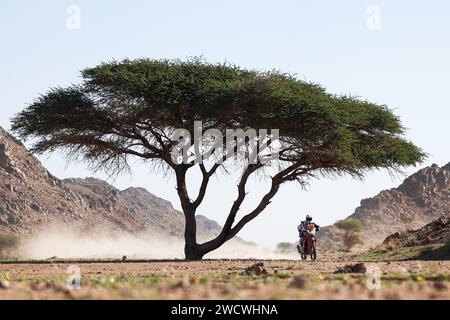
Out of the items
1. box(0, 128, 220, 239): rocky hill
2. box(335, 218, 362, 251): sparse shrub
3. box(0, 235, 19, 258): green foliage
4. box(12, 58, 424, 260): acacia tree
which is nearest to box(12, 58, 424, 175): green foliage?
box(12, 58, 424, 260): acacia tree

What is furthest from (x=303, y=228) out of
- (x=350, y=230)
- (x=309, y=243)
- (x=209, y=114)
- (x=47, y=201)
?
(x=47, y=201)

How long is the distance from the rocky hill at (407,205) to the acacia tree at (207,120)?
5564 centimetres

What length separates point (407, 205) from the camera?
327 ft

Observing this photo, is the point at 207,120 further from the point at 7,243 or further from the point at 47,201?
the point at 47,201

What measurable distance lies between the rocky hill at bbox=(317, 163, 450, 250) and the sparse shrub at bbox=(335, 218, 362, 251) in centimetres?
1921

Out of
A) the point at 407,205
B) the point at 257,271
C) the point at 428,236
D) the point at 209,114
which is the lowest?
the point at 257,271

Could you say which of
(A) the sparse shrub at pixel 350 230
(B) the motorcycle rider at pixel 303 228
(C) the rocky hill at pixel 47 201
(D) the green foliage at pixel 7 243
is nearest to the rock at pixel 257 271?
(B) the motorcycle rider at pixel 303 228

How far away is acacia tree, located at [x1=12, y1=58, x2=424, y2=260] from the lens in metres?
35.8

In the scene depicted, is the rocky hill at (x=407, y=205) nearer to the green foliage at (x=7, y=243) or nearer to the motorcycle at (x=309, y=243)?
the green foliage at (x=7, y=243)

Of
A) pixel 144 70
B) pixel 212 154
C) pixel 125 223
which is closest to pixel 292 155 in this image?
pixel 212 154

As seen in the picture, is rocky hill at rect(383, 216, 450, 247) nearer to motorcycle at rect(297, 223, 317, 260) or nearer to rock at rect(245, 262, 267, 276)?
motorcycle at rect(297, 223, 317, 260)

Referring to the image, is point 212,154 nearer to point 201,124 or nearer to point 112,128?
point 201,124

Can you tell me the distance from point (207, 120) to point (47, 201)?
274ft

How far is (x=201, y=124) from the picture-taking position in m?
36.3
